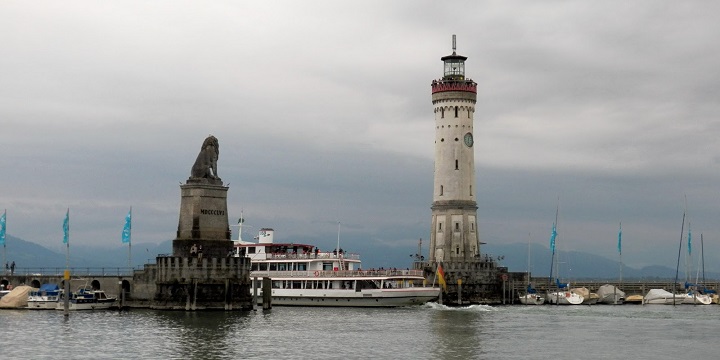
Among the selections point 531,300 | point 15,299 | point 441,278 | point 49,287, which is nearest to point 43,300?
point 49,287

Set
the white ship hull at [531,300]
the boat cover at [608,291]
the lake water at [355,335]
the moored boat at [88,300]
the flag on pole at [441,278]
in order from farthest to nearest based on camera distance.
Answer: the boat cover at [608,291], the white ship hull at [531,300], the flag on pole at [441,278], the moored boat at [88,300], the lake water at [355,335]

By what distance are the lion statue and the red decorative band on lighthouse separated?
3174cm

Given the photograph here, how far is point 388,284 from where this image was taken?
316ft

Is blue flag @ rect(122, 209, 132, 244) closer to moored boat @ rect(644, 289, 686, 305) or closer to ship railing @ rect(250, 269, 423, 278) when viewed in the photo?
ship railing @ rect(250, 269, 423, 278)

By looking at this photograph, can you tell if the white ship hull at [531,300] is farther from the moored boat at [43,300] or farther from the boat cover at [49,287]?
the moored boat at [43,300]

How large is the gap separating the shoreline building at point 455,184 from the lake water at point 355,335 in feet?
54.9

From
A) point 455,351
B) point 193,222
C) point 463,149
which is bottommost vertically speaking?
point 455,351

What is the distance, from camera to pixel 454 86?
10856 centimetres

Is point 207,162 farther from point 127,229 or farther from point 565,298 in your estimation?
point 565,298

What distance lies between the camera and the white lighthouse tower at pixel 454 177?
10762 centimetres

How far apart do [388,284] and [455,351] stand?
128 feet

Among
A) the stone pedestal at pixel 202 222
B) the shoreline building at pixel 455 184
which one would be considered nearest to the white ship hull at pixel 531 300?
the shoreline building at pixel 455 184

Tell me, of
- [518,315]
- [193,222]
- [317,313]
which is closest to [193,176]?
[193,222]

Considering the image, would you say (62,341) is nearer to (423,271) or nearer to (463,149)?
(423,271)
